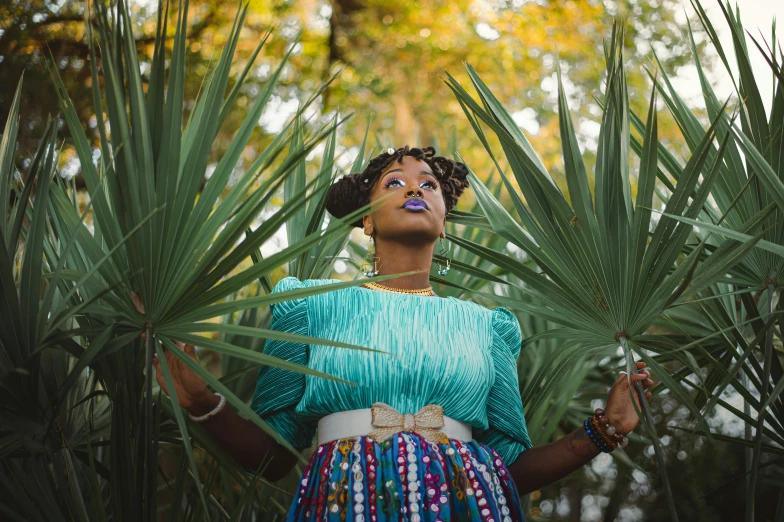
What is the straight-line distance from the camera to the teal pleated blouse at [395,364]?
79.7 inches

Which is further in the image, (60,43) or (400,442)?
(60,43)

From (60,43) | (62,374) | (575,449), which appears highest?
(60,43)

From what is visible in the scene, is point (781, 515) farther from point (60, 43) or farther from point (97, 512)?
point (60, 43)

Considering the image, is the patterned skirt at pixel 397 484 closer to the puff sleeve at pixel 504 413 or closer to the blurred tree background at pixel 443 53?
the puff sleeve at pixel 504 413

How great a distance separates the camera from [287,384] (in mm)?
2139

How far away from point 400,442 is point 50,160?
3.20 feet

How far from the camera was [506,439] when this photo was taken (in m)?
2.24

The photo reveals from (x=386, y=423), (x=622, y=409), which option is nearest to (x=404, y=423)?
(x=386, y=423)

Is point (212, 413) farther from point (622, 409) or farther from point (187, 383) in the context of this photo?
point (622, 409)

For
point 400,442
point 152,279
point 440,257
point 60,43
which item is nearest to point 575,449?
point 400,442

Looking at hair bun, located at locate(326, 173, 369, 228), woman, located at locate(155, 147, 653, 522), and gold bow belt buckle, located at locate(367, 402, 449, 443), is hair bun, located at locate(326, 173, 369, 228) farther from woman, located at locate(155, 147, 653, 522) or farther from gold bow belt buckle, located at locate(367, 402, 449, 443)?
gold bow belt buckle, located at locate(367, 402, 449, 443)

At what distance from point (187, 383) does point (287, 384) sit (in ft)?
0.90

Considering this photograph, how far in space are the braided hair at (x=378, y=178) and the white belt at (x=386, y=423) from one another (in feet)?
1.94

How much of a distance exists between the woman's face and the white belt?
1.61 ft
